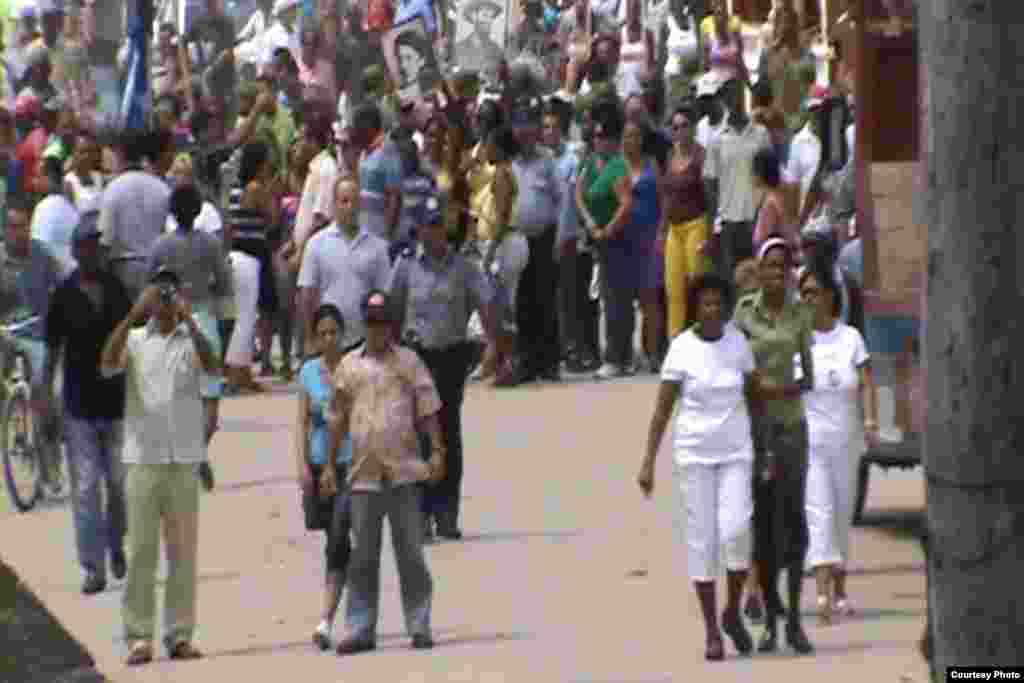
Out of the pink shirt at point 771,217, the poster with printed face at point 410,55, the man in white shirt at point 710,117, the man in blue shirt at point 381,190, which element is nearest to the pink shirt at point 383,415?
the pink shirt at point 771,217

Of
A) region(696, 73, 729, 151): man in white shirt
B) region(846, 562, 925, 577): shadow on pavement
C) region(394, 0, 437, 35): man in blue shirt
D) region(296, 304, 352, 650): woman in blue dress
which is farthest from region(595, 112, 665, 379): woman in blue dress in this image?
region(296, 304, 352, 650): woman in blue dress

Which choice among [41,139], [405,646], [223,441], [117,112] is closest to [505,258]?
[223,441]

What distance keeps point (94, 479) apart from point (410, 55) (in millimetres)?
9654

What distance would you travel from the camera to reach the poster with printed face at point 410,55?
24.5 m

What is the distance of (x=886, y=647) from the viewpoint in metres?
13.4

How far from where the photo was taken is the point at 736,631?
13289mm

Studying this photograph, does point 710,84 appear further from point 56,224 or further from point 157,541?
point 157,541

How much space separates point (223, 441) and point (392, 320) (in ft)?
24.8

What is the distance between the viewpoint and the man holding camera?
13.8 m

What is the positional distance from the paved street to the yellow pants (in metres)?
0.80

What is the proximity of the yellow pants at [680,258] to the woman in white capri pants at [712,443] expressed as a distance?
8.69 meters

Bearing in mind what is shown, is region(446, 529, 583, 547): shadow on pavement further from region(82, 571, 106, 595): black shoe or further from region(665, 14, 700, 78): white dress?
region(665, 14, 700, 78): white dress

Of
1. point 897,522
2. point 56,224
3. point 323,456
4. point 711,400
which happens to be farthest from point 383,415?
point 56,224

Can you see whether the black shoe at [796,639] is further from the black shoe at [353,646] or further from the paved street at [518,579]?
the black shoe at [353,646]
